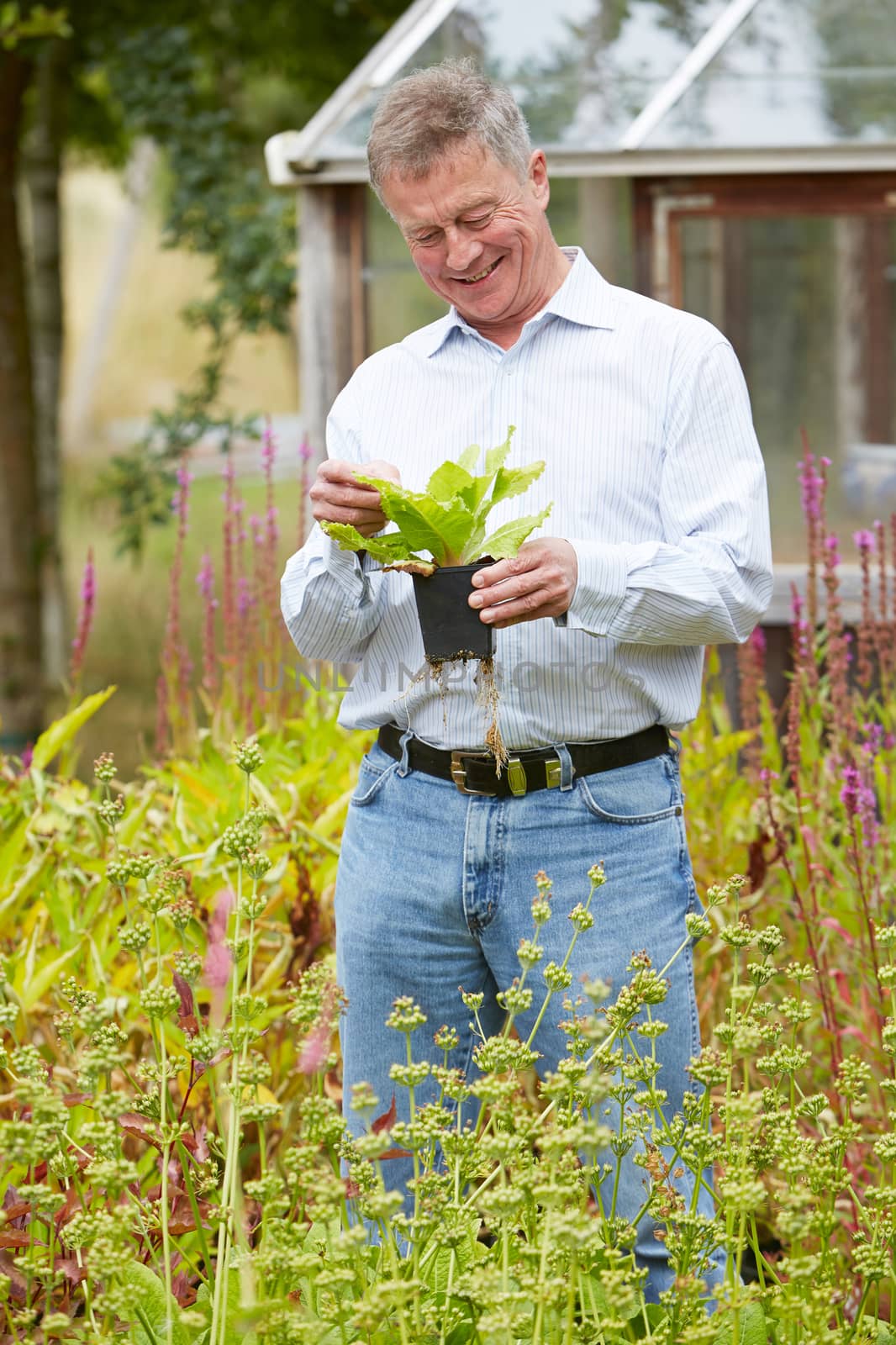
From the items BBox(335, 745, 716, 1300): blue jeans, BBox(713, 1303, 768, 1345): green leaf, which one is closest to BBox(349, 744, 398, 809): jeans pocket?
BBox(335, 745, 716, 1300): blue jeans

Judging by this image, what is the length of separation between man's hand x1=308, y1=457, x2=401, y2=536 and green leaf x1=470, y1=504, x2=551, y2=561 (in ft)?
0.49

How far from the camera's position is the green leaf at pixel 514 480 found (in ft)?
6.61

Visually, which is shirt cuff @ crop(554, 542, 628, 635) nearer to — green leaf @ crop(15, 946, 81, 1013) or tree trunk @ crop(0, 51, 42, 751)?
green leaf @ crop(15, 946, 81, 1013)

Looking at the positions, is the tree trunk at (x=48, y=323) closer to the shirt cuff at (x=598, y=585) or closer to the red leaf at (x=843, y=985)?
the red leaf at (x=843, y=985)

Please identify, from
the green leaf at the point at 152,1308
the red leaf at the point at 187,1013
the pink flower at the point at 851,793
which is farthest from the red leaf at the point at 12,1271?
the pink flower at the point at 851,793

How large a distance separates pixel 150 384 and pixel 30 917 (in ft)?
87.3

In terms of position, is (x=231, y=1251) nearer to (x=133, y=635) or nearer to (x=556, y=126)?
(x=556, y=126)

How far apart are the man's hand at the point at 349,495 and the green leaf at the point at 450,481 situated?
6cm

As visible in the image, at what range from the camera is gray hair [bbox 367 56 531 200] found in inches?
82.0

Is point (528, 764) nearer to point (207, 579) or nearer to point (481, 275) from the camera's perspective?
point (481, 275)

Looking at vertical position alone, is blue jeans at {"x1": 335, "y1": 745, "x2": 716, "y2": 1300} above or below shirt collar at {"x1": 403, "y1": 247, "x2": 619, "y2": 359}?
below

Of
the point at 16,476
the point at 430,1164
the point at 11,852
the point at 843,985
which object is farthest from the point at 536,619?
the point at 16,476

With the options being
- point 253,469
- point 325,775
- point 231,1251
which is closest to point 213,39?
point 325,775

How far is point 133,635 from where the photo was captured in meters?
11.2
